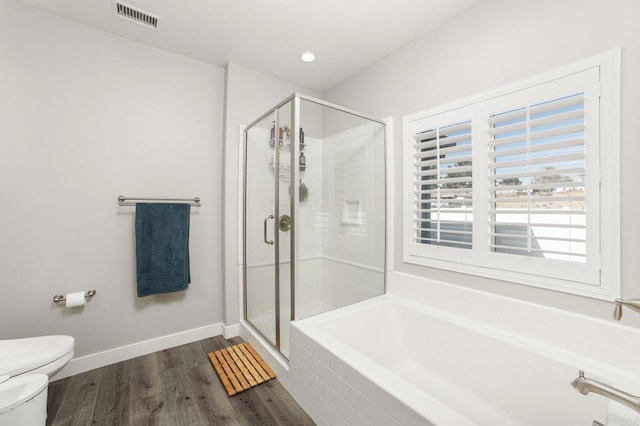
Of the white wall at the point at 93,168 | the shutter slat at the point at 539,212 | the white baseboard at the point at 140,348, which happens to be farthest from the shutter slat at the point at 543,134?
the white baseboard at the point at 140,348

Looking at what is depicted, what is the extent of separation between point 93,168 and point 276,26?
172 cm

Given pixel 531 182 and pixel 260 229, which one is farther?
pixel 260 229

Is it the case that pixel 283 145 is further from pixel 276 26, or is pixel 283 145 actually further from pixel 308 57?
pixel 308 57

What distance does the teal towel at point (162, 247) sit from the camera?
2.17 meters

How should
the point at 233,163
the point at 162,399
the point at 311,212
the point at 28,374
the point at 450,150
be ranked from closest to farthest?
the point at 28,374
the point at 162,399
the point at 450,150
the point at 311,212
the point at 233,163

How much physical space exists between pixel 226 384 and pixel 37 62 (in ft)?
8.33

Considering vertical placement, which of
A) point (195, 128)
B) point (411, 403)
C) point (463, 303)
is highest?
point (195, 128)

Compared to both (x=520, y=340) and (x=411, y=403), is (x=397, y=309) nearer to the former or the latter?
(x=520, y=340)

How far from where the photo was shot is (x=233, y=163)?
2566 mm

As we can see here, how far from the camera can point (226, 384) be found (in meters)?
1.88

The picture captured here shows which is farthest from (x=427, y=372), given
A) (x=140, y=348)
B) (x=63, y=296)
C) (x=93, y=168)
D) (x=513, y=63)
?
(x=93, y=168)

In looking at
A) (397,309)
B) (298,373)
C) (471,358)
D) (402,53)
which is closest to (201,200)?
(298,373)

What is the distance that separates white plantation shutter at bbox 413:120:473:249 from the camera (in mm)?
1812

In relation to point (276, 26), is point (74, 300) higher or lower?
lower
